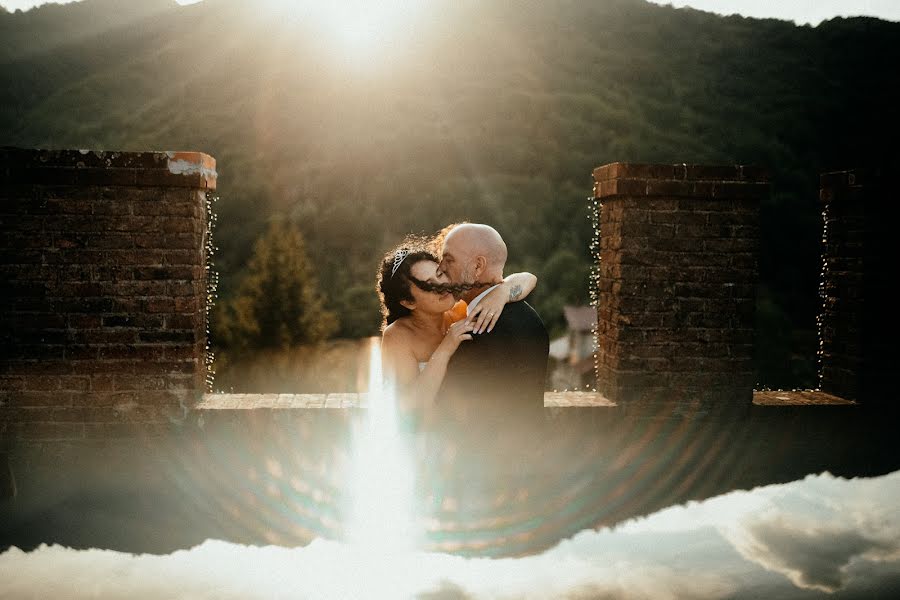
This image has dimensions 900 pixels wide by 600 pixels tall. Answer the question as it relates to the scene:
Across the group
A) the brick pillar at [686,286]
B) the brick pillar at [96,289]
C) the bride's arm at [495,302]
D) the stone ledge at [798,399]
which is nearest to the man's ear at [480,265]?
the bride's arm at [495,302]

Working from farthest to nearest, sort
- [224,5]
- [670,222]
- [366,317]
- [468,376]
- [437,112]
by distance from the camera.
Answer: [224,5] → [437,112] → [366,317] → [670,222] → [468,376]

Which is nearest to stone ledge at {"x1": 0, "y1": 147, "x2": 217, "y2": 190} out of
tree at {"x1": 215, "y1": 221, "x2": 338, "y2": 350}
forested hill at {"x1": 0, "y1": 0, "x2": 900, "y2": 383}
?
tree at {"x1": 215, "y1": 221, "x2": 338, "y2": 350}

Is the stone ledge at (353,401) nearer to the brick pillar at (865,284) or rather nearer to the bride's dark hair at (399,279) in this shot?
the brick pillar at (865,284)

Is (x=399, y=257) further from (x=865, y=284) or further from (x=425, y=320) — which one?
(x=865, y=284)

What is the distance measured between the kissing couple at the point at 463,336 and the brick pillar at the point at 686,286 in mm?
755

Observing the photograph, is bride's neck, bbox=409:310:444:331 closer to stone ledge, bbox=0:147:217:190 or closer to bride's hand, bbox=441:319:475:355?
bride's hand, bbox=441:319:475:355

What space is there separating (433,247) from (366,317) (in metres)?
35.6

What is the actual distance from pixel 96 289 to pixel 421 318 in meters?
1.62

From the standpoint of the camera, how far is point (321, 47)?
59.1 m

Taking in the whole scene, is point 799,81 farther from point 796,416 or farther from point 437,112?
point 796,416

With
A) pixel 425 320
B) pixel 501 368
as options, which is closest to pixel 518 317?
pixel 501 368

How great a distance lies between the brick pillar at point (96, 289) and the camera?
330 centimetres

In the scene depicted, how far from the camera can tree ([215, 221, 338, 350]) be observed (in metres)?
35.4

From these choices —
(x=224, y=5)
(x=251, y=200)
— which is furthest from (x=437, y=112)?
(x=224, y=5)
